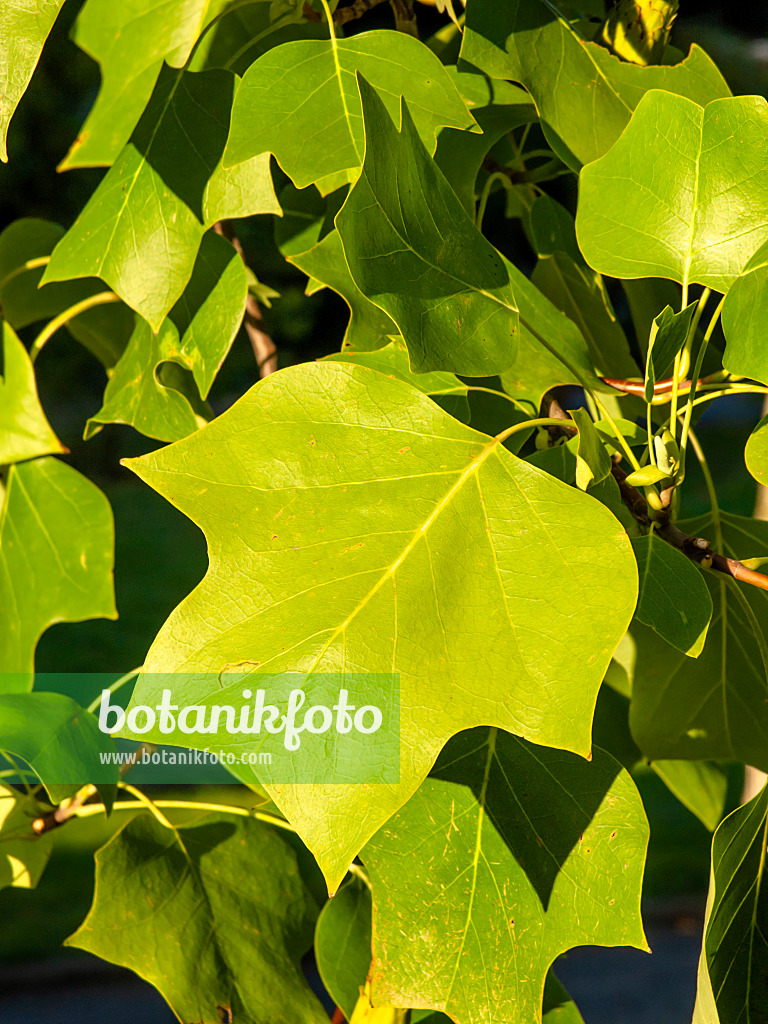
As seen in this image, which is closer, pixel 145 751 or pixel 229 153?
pixel 229 153

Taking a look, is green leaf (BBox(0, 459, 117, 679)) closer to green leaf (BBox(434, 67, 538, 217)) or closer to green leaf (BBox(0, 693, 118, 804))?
green leaf (BBox(0, 693, 118, 804))

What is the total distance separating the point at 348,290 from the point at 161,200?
0.15 meters

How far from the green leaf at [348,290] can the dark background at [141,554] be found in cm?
36

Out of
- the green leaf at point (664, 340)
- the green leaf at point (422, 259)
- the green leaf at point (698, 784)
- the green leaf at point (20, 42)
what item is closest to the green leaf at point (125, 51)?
the green leaf at point (20, 42)

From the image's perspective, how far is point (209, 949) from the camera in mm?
634

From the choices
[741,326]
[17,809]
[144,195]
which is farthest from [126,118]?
[17,809]

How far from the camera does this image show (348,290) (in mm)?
503

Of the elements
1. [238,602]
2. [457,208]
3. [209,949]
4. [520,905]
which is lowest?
[209,949]

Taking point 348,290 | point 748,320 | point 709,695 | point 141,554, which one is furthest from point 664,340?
point 141,554

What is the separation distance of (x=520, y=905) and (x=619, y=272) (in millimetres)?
376

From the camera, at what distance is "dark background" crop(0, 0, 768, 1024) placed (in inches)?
88.1

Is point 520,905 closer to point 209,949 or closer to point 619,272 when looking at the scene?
point 209,949

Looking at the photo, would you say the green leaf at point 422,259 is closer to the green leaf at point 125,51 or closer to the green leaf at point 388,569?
the green leaf at point 388,569

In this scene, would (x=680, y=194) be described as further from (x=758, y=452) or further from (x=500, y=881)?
(x=500, y=881)
